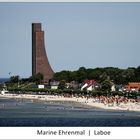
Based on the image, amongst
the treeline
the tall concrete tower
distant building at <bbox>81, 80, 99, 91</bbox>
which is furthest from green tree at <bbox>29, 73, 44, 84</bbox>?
distant building at <bbox>81, 80, 99, 91</bbox>

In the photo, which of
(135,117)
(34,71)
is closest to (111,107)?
(135,117)

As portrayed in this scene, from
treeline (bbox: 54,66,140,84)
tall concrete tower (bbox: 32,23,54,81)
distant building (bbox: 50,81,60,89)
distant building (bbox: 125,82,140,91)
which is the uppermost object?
tall concrete tower (bbox: 32,23,54,81)

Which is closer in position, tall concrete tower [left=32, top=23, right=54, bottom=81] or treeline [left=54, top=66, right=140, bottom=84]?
treeline [left=54, top=66, right=140, bottom=84]

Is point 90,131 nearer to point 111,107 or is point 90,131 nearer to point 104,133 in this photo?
point 104,133

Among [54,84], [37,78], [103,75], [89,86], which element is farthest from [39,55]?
[89,86]

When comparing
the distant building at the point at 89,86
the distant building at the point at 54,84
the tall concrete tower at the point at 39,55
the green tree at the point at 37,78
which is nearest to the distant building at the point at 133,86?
the distant building at the point at 89,86

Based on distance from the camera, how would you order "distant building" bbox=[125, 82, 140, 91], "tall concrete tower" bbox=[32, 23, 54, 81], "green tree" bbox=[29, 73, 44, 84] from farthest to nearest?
"tall concrete tower" bbox=[32, 23, 54, 81] → "green tree" bbox=[29, 73, 44, 84] → "distant building" bbox=[125, 82, 140, 91]

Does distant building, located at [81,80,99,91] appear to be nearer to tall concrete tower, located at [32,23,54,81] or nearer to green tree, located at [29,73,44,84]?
green tree, located at [29,73,44,84]
